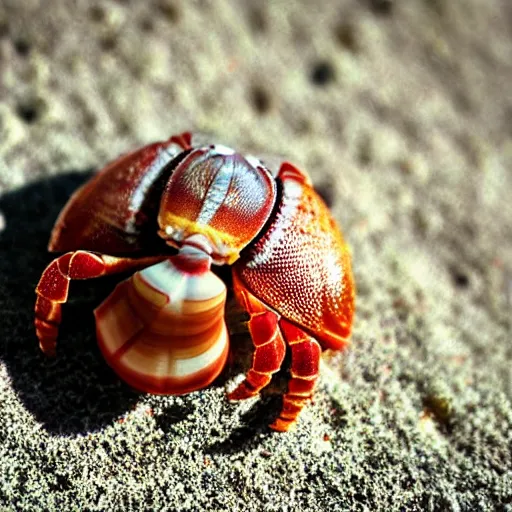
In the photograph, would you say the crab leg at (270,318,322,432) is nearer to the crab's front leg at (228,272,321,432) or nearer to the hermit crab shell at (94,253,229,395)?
the crab's front leg at (228,272,321,432)

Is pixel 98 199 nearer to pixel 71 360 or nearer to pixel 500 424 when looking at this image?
pixel 71 360

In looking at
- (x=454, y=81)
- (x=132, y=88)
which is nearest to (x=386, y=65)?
(x=454, y=81)

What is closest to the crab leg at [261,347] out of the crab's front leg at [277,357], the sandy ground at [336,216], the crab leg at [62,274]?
the crab's front leg at [277,357]

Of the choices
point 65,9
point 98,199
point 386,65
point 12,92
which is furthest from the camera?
point 386,65

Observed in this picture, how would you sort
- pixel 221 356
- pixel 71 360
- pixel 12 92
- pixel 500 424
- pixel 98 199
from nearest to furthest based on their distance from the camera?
pixel 221 356
pixel 71 360
pixel 98 199
pixel 500 424
pixel 12 92

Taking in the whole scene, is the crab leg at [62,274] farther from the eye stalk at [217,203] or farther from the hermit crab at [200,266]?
the eye stalk at [217,203]

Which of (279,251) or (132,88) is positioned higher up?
(279,251)

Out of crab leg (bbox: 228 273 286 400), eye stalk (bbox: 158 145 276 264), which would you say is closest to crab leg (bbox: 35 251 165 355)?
eye stalk (bbox: 158 145 276 264)

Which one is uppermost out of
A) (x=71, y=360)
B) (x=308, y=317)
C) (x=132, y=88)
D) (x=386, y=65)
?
(x=386, y=65)

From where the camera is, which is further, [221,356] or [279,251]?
[279,251]
